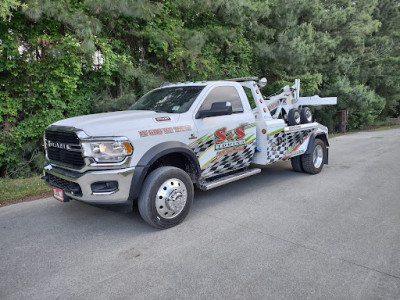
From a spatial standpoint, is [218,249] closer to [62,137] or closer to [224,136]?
[224,136]

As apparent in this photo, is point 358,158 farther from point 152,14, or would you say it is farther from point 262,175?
point 152,14

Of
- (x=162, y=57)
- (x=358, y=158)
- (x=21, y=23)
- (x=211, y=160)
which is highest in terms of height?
(x=21, y=23)

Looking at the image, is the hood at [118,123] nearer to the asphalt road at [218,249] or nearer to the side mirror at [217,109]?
the side mirror at [217,109]

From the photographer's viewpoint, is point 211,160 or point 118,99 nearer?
point 211,160

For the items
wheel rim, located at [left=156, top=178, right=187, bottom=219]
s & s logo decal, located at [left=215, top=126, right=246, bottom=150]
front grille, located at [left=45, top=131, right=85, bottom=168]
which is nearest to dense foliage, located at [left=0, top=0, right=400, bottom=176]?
front grille, located at [left=45, top=131, right=85, bottom=168]

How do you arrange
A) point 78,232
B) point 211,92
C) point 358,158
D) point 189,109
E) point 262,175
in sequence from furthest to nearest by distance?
point 358,158 → point 262,175 → point 211,92 → point 189,109 → point 78,232

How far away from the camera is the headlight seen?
3.53 m

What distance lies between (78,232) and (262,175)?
169 inches

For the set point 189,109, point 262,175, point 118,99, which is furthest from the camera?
point 118,99

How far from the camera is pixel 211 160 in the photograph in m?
4.63

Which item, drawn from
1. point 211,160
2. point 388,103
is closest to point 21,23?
point 211,160

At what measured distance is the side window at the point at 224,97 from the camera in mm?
4712

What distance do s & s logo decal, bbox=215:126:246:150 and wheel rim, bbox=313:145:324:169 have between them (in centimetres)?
274

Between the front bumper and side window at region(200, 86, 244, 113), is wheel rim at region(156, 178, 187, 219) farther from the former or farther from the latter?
side window at region(200, 86, 244, 113)
